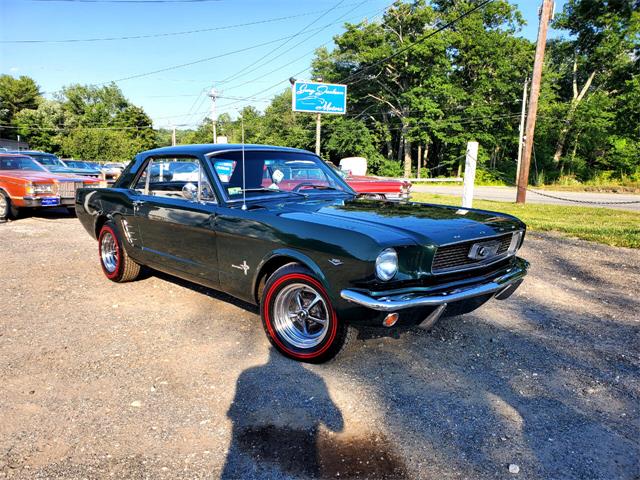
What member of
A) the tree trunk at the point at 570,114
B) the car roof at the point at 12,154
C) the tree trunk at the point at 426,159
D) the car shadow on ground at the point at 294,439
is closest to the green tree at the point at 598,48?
the tree trunk at the point at 570,114

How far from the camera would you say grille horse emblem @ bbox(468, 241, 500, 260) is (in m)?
3.21

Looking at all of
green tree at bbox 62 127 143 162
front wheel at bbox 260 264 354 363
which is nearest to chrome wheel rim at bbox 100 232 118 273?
front wheel at bbox 260 264 354 363

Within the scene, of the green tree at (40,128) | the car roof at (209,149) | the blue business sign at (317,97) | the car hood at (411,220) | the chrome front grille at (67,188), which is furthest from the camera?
the green tree at (40,128)

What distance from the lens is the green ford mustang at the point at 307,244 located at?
2.86m

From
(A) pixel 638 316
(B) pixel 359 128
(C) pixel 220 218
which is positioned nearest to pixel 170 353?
(C) pixel 220 218

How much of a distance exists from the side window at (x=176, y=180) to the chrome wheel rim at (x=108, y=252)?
0.91 meters

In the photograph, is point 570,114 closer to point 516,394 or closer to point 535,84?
point 535,84

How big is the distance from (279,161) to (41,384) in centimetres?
260

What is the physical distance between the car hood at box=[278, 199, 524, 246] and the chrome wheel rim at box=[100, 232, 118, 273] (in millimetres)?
2837

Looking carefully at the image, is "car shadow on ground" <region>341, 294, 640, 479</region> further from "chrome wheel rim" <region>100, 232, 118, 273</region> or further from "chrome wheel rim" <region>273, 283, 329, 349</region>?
"chrome wheel rim" <region>100, 232, 118, 273</region>

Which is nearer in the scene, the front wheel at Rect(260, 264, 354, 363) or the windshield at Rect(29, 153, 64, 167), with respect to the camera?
the front wheel at Rect(260, 264, 354, 363)

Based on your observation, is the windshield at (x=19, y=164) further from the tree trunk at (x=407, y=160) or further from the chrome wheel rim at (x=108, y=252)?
the tree trunk at (x=407, y=160)

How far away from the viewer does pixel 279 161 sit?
169 inches

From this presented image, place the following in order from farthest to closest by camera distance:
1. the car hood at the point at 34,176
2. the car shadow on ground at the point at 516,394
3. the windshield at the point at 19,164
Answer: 1. the windshield at the point at 19,164
2. the car hood at the point at 34,176
3. the car shadow on ground at the point at 516,394
